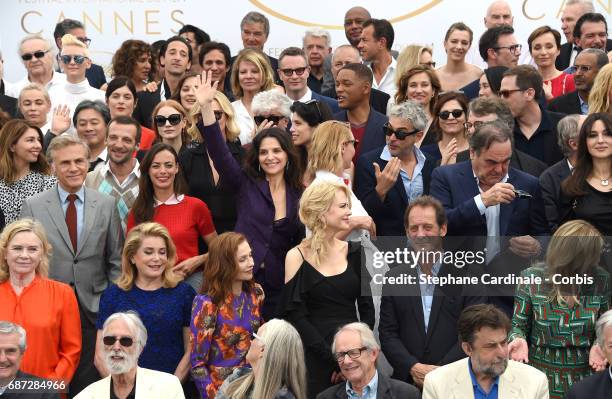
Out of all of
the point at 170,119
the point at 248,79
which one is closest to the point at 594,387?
the point at 170,119

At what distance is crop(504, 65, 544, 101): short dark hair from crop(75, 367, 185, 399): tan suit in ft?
12.4

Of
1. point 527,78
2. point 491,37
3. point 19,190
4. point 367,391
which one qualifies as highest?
point 491,37

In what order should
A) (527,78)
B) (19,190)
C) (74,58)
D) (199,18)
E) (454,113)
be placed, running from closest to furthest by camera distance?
(19,190), (454,113), (527,78), (74,58), (199,18)

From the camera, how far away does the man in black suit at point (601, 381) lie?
27.8ft

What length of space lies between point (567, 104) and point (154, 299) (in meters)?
4.22

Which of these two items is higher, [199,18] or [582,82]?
[199,18]

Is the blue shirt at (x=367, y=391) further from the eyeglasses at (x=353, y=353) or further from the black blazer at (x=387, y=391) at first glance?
the eyeglasses at (x=353, y=353)

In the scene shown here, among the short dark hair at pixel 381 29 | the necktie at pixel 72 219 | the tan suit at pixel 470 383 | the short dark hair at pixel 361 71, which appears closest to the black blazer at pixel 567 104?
the short dark hair at pixel 361 71

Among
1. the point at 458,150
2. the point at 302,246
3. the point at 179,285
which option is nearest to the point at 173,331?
the point at 179,285

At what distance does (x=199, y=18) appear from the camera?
50.6 ft

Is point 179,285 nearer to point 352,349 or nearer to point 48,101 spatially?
point 352,349

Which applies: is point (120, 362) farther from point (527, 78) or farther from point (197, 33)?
point (197, 33)

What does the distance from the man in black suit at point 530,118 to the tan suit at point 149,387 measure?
3.53 m

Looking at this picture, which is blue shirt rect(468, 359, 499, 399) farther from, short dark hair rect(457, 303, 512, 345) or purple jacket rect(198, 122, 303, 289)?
purple jacket rect(198, 122, 303, 289)
